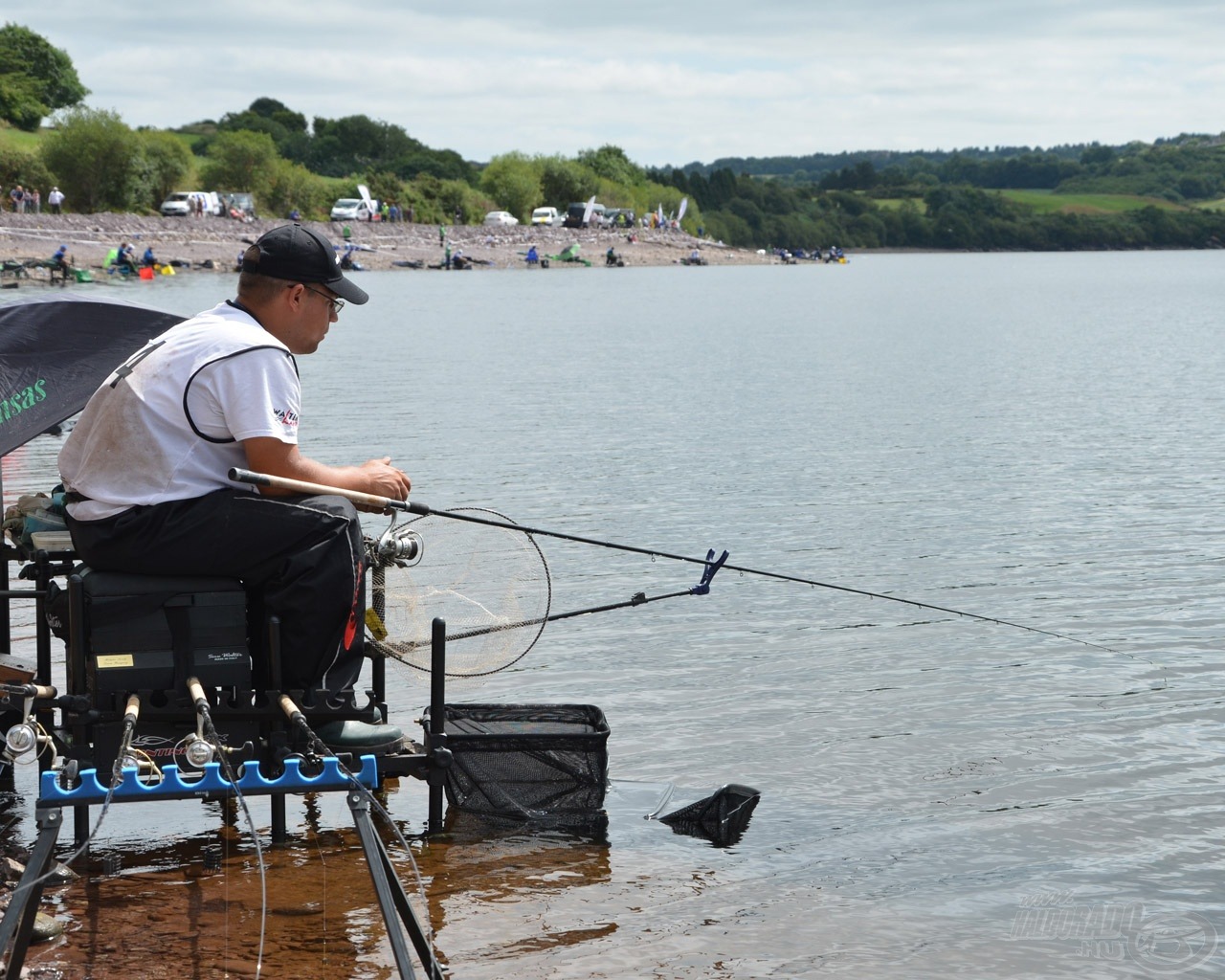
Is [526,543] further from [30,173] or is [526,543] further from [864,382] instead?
[30,173]

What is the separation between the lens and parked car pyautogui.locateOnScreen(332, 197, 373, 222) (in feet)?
356

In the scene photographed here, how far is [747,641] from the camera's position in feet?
38.2

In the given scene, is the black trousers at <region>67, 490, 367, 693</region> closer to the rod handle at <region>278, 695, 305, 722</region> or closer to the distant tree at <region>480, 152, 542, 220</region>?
the rod handle at <region>278, 695, 305, 722</region>

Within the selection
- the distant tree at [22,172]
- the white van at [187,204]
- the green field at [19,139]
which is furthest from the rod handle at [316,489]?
the green field at [19,139]

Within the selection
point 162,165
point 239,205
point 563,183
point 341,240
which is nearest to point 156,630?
point 341,240

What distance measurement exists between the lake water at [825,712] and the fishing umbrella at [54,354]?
1.91m

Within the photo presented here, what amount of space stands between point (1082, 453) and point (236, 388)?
1907 centimetres

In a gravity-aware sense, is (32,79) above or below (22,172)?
above

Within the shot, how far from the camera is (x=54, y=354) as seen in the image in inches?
293

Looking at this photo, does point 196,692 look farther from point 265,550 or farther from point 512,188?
point 512,188

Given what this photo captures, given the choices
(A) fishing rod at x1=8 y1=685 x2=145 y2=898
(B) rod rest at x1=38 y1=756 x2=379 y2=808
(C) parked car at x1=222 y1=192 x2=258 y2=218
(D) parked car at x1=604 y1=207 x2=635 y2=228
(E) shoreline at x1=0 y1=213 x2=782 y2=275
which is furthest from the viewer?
(D) parked car at x1=604 y1=207 x2=635 y2=228

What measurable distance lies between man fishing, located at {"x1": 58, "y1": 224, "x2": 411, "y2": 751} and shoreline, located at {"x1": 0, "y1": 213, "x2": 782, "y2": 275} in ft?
157

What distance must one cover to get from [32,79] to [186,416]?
140015 mm

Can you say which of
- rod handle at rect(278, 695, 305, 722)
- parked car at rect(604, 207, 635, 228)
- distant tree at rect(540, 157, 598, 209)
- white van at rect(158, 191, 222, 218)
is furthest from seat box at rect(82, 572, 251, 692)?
distant tree at rect(540, 157, 598, 209)
